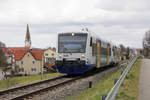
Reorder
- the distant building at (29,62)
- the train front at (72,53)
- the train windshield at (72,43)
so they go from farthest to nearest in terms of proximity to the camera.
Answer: the distant building at (29,62) → the train windshield at (72,43) → the train front at (72,53)

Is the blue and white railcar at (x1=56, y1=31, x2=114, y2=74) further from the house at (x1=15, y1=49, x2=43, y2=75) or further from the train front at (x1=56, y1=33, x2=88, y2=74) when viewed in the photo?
the house at (x1=15, y1=49, x2=43, y2=75)

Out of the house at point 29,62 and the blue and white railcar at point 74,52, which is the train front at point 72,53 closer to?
the blue and white railcar at point 74,52

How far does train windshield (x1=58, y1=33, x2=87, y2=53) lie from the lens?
16.8 metres

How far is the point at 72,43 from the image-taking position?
55.6ft

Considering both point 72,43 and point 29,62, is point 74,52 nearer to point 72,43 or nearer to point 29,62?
point 72,43

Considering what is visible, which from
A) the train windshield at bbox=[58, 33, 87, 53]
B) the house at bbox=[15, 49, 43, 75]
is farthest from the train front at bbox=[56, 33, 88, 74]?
the house at bbox=[15, 49, 43, 75]

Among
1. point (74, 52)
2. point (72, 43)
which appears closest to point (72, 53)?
point (74, 52)

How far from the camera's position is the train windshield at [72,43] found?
16.8 meters

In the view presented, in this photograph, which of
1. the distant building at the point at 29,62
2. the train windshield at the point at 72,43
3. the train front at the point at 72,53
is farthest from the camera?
the distant building at the point at 29,62

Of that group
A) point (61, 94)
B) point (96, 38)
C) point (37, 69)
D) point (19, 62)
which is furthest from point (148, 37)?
point (61, 94)

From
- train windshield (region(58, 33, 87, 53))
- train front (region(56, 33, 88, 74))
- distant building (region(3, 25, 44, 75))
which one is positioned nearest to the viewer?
train front (region(56, 33, 88, 74))

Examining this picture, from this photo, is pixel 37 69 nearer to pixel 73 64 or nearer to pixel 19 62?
pixel 19 62

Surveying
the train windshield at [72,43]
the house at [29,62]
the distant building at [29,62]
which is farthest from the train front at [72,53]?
the house at [29,62]

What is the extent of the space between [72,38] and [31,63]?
6328 cm
